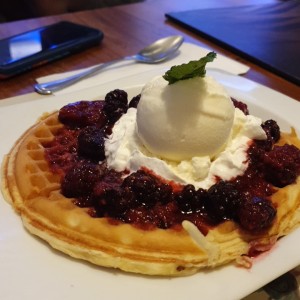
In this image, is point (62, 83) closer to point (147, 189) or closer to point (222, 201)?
point (147, 189)

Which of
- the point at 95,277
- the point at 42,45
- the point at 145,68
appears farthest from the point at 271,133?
the point at 42,45

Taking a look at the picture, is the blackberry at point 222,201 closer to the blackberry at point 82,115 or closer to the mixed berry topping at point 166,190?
the mixed berry topping at point 166,190

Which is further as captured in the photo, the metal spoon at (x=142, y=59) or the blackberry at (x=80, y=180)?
the metal spoon at (x=142, y=59)

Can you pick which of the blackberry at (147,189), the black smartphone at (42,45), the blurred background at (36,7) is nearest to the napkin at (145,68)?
the black smartphone at (42,45)

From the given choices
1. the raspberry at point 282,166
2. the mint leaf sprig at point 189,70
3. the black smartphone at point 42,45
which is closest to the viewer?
the mint leaf sprig at point 189,70


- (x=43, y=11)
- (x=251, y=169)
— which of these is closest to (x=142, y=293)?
(x=251, y=169)

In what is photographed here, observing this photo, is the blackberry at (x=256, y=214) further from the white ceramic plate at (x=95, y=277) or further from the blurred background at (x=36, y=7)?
the blurred background at (x=36, y=7)

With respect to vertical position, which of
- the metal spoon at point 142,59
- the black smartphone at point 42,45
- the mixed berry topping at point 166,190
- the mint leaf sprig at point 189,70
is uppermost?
the mint leaf sprig at point 189,70

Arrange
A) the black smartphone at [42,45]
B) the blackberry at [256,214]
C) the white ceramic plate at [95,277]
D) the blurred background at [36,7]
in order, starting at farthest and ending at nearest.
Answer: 1. the blurred background at [36,7]
2. the black smartphone at [42,45]
3. the blackberry at [256,214]
4. the white ceramic plate at [95,277]

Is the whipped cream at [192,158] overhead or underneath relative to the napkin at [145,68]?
overhead

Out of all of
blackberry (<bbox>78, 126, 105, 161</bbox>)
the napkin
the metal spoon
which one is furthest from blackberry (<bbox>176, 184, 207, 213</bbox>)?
the metal spoon
